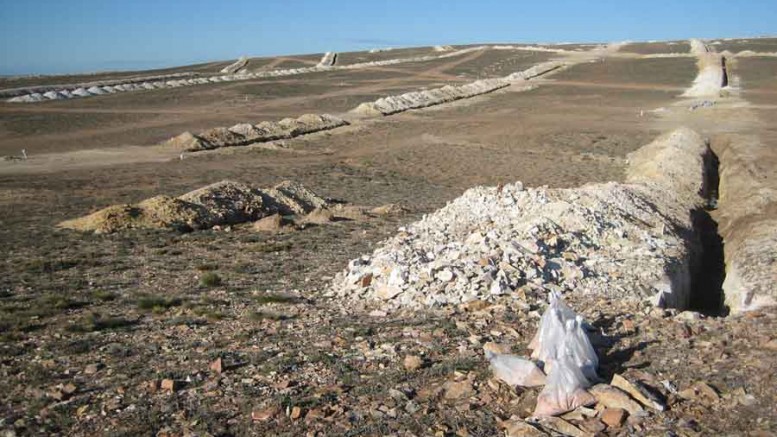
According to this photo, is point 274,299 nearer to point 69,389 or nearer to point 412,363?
point 412,363

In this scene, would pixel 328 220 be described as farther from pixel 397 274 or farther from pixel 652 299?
pixel 652 299

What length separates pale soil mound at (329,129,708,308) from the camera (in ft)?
33.7

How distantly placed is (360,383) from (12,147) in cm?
3384

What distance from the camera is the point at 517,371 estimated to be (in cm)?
705

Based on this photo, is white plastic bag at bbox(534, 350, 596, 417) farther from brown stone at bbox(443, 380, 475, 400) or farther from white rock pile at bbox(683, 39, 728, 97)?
white rock pile at bbox(683, 39, 728, 97)

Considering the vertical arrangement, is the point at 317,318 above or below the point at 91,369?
below

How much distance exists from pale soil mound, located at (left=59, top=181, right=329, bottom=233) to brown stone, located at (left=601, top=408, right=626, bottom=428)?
12092 mm

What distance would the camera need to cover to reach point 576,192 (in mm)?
15289

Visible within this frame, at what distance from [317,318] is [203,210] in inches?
328

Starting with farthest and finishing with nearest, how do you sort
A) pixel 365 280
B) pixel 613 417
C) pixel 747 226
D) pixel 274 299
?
pixel 747 226 → pixel 365 280 → pixel 274 299 → pixel 613 417

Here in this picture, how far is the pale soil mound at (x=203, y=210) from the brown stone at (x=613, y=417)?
12.1m

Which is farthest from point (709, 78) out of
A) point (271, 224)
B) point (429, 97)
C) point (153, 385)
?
point (153, 385)

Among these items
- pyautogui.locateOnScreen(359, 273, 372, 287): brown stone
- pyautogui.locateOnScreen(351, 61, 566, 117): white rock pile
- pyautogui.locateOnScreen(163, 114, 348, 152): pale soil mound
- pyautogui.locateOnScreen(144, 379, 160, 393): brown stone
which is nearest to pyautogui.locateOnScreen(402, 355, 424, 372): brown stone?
pyautogui.locateOnScreen(144, 379, 160, 393): brown stone

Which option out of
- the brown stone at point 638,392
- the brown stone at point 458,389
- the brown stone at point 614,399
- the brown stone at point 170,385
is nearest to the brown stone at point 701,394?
the brown stone at point 638,392
